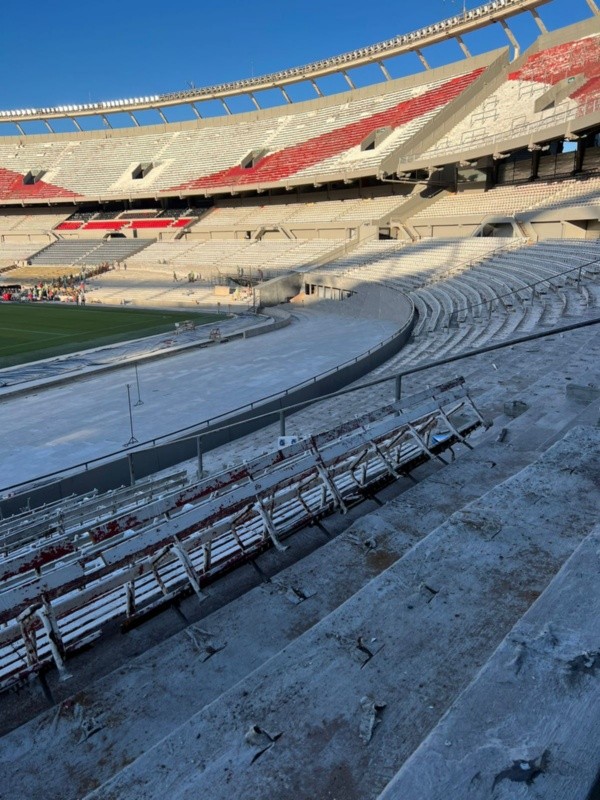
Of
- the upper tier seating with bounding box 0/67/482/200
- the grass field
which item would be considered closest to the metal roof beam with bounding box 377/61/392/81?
the upper tier seating with bounding box 0/67/482/200

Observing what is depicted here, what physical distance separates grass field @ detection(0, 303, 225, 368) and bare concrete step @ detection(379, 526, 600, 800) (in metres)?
24.0

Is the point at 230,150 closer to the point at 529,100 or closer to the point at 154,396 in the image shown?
the point at 529,100

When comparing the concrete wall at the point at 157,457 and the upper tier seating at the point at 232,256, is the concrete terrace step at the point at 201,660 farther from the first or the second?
the upper tier seating at the point at 232,256

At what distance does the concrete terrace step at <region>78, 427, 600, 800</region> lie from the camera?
1953 mm

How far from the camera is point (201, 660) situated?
2697 millimetres

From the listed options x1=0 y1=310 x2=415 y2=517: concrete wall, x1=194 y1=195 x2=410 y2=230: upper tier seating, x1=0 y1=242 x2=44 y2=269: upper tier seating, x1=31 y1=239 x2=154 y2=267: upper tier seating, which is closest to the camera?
x1=0 y1=310 x2=415 y2=517: concrete wall

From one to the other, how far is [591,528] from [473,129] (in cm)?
4236

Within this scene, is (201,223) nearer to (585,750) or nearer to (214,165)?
(214,165)

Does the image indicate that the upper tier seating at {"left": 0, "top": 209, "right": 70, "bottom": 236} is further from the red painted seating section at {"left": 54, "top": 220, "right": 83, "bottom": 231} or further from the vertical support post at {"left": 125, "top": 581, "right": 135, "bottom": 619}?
the vertical support post at {"left": 125, "top": 581, "right": 135, "bottom": 619}

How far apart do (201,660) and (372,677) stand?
2.77ft

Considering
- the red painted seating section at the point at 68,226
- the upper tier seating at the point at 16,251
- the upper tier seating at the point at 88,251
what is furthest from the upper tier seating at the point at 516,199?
the red painted seating section at the point at 68,226

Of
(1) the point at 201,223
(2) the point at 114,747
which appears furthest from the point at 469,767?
(1) the point at 201,223

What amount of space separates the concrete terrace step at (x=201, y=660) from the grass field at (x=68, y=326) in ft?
74.3

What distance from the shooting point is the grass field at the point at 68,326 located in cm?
2575
